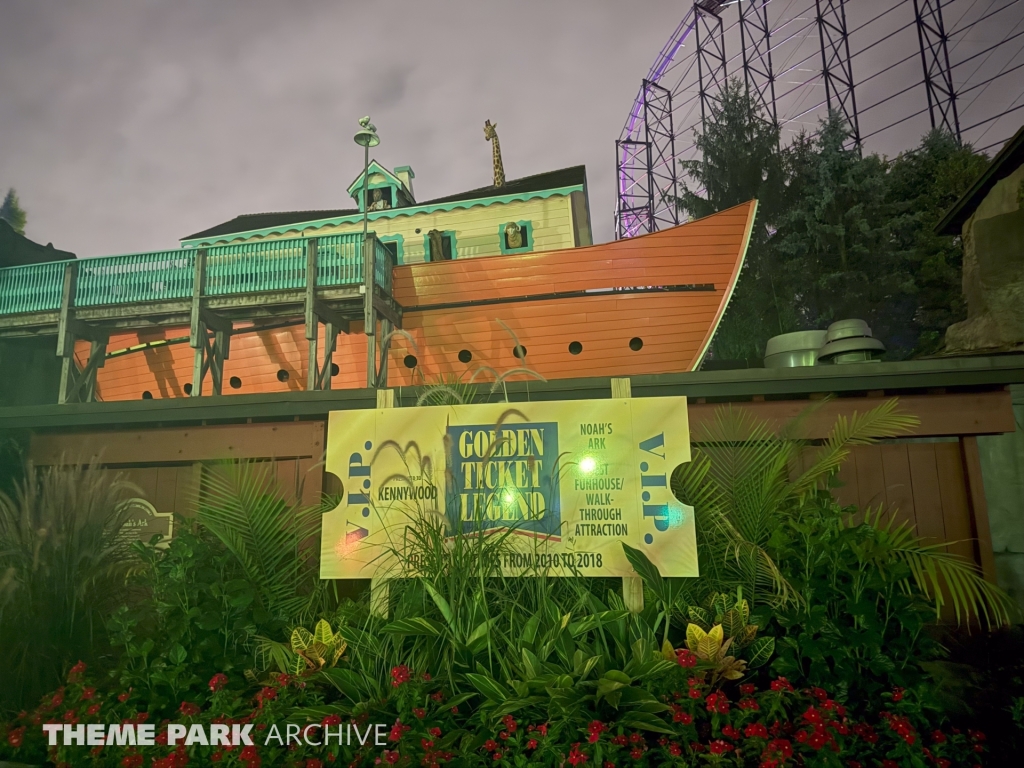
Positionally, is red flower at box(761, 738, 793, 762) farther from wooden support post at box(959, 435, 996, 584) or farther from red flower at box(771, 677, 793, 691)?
wooden support post at box(959, 435, 996, 584)

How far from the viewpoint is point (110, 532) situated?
4043 millimetres

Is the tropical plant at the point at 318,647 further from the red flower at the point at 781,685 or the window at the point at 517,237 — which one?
the window at the point at 517,237

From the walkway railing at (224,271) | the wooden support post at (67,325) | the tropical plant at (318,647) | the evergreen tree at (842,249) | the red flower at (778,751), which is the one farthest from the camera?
the evergreen tree at (842,249)

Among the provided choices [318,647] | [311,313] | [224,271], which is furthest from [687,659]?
[224,271]

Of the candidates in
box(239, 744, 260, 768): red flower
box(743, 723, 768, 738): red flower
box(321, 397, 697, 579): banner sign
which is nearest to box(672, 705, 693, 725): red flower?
box(743, 723, 768, 738): red flower

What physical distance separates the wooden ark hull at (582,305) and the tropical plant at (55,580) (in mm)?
6363

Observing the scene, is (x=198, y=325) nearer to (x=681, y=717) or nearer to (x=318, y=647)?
(x=318, y=647)

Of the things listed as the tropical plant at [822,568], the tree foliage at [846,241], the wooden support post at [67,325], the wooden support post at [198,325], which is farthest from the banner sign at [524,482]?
the tree foliage at [846,241]

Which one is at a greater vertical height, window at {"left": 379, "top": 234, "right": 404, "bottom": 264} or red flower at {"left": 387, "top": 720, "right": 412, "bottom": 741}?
window at {"left": 379, "top": 234, "right": 404, "bottom": 264}

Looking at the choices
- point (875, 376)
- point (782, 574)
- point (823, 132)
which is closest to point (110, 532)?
point (782, 574)

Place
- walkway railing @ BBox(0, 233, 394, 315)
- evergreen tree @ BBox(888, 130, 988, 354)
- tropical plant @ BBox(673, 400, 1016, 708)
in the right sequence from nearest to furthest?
tropical plant @ BBox(673, 400, 1016, 708), walkway railing @ BBox(0, 233, 394, 315), evergreen tree @ BBox(888, 130, 988, 354)

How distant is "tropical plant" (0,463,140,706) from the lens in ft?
11.3

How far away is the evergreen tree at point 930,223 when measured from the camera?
797 inches

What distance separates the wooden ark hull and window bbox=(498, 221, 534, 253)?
304cm
